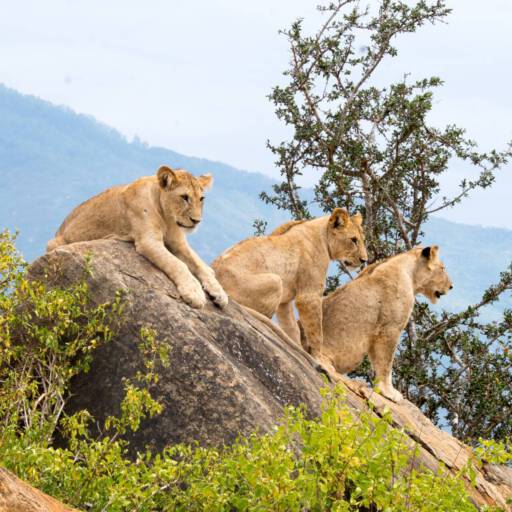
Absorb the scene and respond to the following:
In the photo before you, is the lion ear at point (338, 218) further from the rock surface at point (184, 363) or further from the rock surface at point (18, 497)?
the rock surface at point (18, 497)

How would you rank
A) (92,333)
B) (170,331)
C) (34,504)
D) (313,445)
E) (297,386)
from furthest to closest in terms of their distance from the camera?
1. (297,386)
2. (170,331)
3. (92,333)
4. (313,445)
5. (34,504)

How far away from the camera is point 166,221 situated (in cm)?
1088

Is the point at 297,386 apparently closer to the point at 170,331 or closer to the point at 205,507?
the point at 170,331

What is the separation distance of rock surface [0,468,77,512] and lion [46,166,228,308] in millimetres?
4590

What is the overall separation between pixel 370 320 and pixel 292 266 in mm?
1357

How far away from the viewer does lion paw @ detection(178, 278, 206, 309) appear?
1028cm

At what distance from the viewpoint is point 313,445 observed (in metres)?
6.83

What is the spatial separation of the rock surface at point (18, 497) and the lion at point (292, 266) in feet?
20.4

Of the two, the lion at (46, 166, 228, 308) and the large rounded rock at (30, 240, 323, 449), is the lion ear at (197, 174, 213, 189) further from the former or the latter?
the large rounded rock at (30, 240, 323, 449)

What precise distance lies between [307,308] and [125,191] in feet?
9.25

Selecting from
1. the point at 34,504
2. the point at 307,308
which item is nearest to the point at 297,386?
the point at 307,308

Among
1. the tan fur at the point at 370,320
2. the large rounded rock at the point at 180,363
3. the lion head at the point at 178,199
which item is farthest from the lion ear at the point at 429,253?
the lion head at the point at 178,199

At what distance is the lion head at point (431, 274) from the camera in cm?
1378

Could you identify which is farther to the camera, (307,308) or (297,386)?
(307,308)
